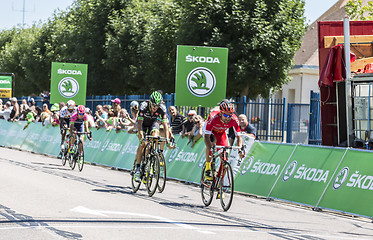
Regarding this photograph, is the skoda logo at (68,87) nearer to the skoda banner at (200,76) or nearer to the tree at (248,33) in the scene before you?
the skoda banner at (200,76)

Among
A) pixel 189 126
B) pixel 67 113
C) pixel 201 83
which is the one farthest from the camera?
pixel 67 113

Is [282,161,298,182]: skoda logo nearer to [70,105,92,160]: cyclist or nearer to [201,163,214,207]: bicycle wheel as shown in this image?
[201,163,214,207]: bicycle wheel

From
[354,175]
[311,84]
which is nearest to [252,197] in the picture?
[354,175]

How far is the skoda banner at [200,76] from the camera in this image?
1706 centimetres

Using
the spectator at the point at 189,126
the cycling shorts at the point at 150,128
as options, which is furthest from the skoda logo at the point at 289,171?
the spectator at the point at 189,126

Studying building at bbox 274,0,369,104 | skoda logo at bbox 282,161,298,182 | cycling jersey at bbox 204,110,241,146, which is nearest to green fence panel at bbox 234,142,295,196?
skoda logo at bbox 282,161,298,182

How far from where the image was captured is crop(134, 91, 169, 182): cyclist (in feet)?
43.3

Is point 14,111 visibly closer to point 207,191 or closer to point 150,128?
point 150,128

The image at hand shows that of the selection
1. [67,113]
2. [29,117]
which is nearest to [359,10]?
[67,113]

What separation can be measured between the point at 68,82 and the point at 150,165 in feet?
41.0

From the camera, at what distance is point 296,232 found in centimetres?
948

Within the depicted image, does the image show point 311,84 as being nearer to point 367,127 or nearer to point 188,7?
point 188,7

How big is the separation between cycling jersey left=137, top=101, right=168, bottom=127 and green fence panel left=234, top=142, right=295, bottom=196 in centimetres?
240

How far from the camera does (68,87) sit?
25.1 m
